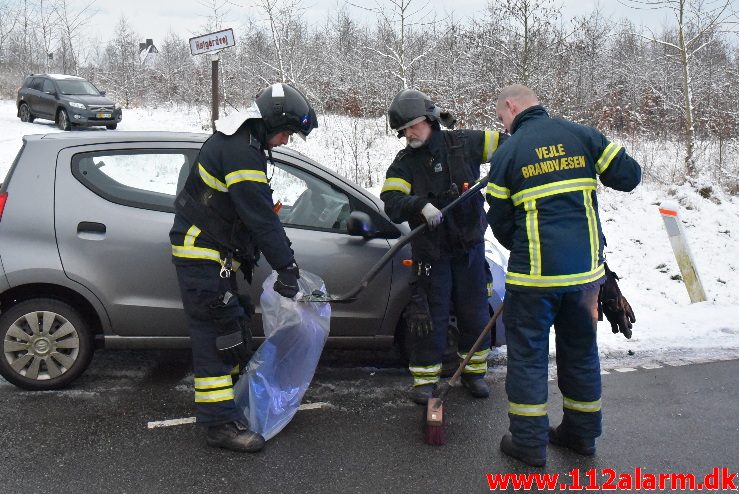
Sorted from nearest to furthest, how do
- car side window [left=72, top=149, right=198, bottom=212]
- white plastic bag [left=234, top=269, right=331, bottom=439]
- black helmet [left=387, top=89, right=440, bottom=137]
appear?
1. white plastic bag [left=234, top=269, right=331, bottom=439]
2. black helmet [left=387, top=89, right=440, bottom=137]
3. car side window [left=72, top=149, right=198, bottom=212]

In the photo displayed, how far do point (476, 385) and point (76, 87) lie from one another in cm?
1874

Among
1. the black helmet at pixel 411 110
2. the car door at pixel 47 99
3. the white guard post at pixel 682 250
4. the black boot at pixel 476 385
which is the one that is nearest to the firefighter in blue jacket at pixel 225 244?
the black helmet at pixel 411 110

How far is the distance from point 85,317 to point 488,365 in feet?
9.07

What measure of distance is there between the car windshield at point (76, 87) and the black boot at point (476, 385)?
1822 centimetres

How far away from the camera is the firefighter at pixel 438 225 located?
4051 mm

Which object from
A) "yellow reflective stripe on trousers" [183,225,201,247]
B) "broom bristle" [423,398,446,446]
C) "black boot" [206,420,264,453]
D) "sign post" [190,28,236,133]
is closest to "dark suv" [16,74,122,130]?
"sign post" [190,28,236,133]

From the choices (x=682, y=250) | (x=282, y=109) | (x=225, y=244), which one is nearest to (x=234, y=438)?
(x=225, y=244)

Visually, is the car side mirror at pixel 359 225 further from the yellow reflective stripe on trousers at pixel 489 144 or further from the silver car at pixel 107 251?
the yellow reflective stripe on trousers at pixel 489 144

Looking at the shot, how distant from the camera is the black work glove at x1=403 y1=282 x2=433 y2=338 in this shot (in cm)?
407

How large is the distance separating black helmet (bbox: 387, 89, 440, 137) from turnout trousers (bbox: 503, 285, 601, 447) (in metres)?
1.23

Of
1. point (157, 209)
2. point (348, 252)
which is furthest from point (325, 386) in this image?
point (157, 209)

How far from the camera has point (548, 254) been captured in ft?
10.7

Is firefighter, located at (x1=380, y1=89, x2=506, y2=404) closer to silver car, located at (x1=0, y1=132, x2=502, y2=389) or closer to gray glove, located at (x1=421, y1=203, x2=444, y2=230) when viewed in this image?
gray glove, located at (x1=421, y1=203, x2=444, y2=230)

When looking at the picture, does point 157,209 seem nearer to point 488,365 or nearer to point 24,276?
point 24,276
